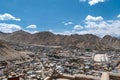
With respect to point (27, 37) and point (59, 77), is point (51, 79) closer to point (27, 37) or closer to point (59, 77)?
point (59, 77)

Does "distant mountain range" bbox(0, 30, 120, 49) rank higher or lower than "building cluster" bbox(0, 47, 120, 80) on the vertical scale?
higher

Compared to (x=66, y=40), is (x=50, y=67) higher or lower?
lower

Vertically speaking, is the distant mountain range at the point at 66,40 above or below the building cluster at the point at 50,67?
above

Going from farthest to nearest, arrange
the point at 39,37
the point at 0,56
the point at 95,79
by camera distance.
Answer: the point at 39,37, the point at 0,56, the point at 95,79

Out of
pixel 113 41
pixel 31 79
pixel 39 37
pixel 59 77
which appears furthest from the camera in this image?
pixel 39 37

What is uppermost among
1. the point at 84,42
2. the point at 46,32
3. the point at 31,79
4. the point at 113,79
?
the point at 46,32

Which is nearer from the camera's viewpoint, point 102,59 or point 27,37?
point 102,59

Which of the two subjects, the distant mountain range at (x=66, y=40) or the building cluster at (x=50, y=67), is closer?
the building cluster at (x=50, y=67)

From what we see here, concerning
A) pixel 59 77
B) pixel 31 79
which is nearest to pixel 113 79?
pixel 59 77

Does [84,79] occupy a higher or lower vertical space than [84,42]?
lower

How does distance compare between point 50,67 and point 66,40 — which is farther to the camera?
point 66,40

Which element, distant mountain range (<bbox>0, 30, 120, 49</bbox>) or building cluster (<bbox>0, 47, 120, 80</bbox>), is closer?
building cluster (<bbox>0, 47, 120, 80</bbox>)
